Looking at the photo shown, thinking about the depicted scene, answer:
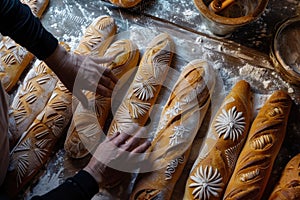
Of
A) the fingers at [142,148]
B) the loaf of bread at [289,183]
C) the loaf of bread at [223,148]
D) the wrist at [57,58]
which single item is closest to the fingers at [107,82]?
the wrist at [57,58]

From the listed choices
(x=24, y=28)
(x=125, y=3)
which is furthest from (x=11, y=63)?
(x=125, y=3)

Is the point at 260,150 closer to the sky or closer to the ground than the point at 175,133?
closer to the ground

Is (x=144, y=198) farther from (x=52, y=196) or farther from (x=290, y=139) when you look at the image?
(x=290, y=139)

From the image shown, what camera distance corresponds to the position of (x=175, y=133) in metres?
1.60

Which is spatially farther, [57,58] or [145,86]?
[145,86]

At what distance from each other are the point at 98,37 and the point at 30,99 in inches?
15.1

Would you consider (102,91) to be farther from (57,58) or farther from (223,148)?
(223,148)

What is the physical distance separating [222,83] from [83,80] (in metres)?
0.58

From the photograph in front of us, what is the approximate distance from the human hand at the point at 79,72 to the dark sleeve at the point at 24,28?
4 centimetres

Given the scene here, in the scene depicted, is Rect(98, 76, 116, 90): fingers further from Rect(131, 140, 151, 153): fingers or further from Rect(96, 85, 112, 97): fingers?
Rect(131, 140, 151, 153): fingers

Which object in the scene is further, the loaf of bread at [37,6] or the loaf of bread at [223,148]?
the loaf of bread at [37,6]

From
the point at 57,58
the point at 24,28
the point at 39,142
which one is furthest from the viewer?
the point at 39,142

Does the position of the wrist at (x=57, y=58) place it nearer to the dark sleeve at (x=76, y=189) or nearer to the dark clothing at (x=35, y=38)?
the dark clothing at (x=35, y=38)

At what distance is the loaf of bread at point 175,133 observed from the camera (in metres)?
1.53
